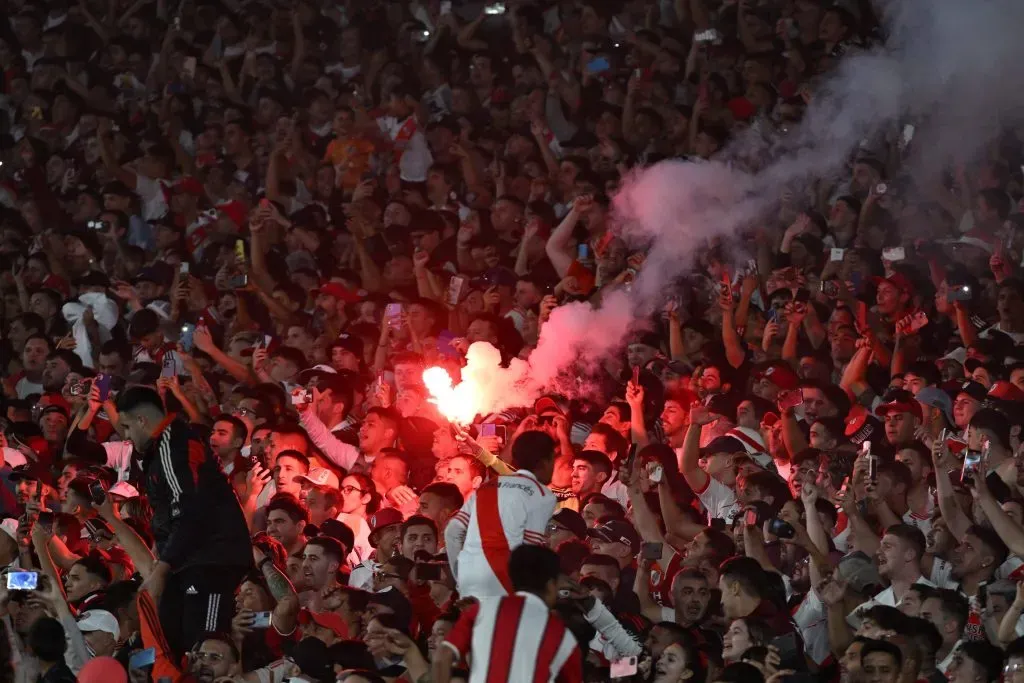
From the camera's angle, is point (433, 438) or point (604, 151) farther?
point (604, 151)

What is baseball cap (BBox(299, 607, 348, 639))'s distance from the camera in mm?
8312

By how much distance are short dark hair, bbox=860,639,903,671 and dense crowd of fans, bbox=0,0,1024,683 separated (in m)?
0.02

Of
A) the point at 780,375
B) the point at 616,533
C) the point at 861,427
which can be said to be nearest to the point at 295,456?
the point at 616,533

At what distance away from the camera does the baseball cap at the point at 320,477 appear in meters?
10.1

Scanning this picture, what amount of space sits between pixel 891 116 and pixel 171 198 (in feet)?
21.2

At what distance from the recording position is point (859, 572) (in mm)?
8102

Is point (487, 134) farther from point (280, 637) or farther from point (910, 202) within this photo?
point (280, 637)

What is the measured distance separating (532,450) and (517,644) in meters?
1.63

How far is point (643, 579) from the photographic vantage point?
855cm

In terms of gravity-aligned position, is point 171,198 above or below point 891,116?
above

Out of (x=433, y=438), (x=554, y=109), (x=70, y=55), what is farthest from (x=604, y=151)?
(x=70, y=55)

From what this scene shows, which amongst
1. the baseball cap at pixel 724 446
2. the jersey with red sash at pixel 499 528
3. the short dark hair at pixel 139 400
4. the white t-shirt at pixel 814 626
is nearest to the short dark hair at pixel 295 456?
the short dark hair at pixel 139 400

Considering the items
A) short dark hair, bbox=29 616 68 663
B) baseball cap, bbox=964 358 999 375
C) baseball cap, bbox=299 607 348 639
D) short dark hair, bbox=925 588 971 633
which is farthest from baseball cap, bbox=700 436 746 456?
short dark hair, bbox=29 616 68 663

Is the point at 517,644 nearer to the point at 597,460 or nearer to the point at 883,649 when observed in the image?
the point at 883,649
